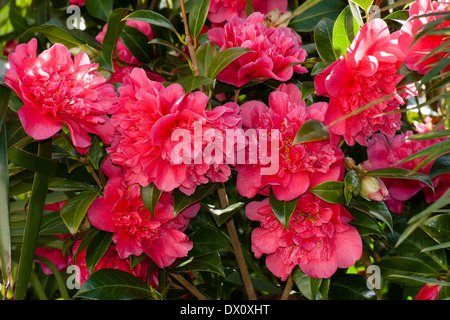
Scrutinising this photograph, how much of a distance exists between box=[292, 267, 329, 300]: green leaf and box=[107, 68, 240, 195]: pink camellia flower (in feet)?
0.75

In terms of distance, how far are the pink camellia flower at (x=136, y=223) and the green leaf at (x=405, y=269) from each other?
341 millimetres

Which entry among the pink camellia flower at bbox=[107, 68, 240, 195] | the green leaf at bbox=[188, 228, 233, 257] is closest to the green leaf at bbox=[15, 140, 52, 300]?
the pink camellia flower at bbox=[107, 68, 240, 195]

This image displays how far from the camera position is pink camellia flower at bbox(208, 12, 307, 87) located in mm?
850

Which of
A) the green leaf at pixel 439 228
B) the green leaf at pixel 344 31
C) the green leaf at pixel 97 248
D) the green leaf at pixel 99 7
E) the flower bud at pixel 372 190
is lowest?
the green leaf at pixel 97 248

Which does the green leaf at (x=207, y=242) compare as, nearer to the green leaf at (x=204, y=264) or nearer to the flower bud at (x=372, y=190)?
the green leaf at (x=204, y=264)

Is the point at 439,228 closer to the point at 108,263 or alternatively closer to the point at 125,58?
the point at 108,263

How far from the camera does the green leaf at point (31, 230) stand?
845mm

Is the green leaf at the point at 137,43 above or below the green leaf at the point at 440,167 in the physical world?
above

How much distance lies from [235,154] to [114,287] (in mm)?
303

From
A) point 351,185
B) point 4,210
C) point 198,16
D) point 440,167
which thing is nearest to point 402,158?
point 440,167

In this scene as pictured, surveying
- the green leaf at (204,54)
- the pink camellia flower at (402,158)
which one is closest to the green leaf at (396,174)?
the pink camellia flower at (402,158)

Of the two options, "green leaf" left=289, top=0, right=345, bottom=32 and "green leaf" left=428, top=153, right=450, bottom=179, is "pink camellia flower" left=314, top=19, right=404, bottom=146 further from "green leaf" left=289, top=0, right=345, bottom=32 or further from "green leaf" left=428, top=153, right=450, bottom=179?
"green leaf" left=289, top=0, right=345, bottom=32

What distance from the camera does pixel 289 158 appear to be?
2.61ft

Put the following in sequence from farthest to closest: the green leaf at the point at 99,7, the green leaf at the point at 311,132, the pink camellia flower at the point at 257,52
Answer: the green leaf at the point at 99,7 → the pink camellia flower at the point at 257,52 → the green leaf at the point at 311,132
